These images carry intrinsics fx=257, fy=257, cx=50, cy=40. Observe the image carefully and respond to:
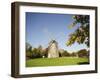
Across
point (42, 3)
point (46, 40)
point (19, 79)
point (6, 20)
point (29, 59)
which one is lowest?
point (19, 79)

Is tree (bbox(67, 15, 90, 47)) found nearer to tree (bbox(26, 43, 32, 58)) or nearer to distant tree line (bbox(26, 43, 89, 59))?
distant tree line (bbox(26, 43, 89, 59))

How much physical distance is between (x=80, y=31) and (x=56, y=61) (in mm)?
363

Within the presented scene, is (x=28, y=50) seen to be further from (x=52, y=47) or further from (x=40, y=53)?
(x=52, y=47)

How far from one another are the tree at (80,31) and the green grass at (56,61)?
0.48ft

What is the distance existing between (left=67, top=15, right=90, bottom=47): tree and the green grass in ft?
0.48

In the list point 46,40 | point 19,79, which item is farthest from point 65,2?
point 19,79

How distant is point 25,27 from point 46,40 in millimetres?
220

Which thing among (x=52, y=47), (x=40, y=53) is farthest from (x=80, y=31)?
(x=40, y=53)

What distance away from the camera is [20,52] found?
209 cm

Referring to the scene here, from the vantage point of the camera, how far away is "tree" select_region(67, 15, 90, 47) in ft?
7.61

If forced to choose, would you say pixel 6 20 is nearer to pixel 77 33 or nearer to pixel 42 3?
pixel 42 3

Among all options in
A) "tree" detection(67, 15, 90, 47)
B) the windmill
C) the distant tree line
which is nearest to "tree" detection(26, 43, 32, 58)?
the distant tree line

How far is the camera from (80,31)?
2361 millimetres

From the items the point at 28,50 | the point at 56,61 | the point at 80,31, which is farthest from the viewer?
the point at 80,31
